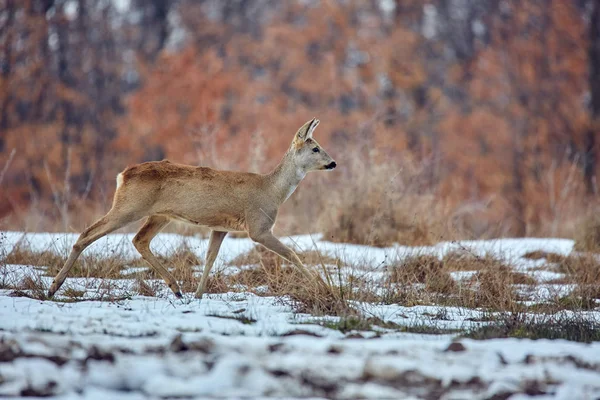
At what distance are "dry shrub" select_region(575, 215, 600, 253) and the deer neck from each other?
5536 millimetres

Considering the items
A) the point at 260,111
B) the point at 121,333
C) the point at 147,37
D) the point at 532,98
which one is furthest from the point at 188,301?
the point at 147,37

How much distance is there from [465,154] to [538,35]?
4.70 metres

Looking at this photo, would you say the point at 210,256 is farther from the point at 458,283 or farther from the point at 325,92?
the point at 325,92

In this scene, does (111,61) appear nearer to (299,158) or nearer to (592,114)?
(592,114)

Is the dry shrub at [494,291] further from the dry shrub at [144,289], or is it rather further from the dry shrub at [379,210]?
the dry shrub at [144,289]

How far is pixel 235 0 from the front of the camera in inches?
1355

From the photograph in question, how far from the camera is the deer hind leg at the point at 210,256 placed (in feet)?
25.2

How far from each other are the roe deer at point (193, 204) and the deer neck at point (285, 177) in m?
0.01

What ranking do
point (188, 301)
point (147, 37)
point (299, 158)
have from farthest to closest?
point (147, 37) → point (299, 158) → point (188, 301)

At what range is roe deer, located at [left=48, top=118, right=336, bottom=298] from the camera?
24.5ft

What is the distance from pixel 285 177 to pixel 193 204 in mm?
1223

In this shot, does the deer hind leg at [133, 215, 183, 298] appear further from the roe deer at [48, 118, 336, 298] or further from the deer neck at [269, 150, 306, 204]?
the deer neck at [269, 150, 306, 204]

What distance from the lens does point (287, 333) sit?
568 centimetres

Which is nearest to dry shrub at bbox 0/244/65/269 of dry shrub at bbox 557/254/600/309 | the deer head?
the deer head
